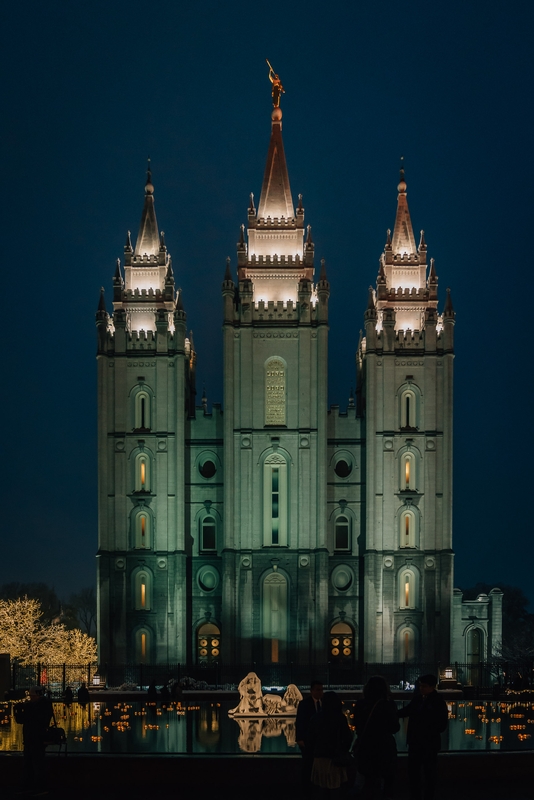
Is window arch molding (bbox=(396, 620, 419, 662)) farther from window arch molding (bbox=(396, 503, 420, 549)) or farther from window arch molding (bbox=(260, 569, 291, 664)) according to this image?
window arch molding (bbox=(260, 569, 291, 664))

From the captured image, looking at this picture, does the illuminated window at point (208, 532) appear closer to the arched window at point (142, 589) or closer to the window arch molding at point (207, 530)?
the window arch molding at point (207, 530)

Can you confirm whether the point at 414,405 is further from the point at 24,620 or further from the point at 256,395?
the point at 24,620

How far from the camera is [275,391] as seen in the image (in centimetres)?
5756

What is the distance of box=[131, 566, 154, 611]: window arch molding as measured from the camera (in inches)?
2233

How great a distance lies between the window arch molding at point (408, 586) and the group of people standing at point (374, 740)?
41.4 m

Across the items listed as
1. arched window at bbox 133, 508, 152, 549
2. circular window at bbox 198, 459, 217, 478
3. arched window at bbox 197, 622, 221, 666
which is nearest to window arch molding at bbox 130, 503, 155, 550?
arched window at bbox 133, 508, 152, 549

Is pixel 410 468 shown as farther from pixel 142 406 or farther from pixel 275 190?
pixel 275 190

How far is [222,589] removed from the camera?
186ft

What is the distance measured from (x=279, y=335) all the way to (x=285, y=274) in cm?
402

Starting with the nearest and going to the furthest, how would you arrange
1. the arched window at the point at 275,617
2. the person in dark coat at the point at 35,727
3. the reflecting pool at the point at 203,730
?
the person in dark coat at the point at 35,727 < the reflecting pool at the point at 203,730 < the arched window at the point at 275,617

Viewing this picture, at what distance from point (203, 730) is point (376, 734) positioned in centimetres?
1609

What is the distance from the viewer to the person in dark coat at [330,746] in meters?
14.8

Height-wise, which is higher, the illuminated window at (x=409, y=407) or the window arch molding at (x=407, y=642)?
the illuminated window at (x=409, y=407)

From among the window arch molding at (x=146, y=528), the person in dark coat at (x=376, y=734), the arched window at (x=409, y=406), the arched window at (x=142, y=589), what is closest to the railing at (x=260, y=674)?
the arched window at (x=142, y=589)
